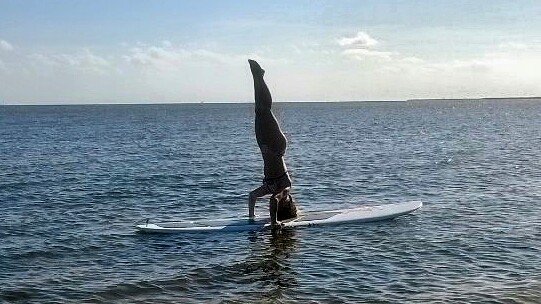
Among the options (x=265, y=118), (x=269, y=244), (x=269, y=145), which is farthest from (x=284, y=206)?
(x=265, y=118)

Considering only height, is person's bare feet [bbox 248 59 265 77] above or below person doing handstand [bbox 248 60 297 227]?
above

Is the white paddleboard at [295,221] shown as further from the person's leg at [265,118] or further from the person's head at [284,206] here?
the person's leg at [265,118]

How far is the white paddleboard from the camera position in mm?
22406

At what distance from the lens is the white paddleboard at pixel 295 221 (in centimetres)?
2241

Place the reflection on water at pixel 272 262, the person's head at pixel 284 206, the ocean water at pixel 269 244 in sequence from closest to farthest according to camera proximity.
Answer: the ocean water at pixel 269 244 < the reflection on water at pixel 272 262 < the person's head at pixel 284 206

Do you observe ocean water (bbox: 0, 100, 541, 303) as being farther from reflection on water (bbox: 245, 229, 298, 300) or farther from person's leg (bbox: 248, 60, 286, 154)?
person's leg (bbox: 248, 60, 286, 154)

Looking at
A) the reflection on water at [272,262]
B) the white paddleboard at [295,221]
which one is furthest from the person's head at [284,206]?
the reflection on water at [272,262]

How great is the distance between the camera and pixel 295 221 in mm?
23141

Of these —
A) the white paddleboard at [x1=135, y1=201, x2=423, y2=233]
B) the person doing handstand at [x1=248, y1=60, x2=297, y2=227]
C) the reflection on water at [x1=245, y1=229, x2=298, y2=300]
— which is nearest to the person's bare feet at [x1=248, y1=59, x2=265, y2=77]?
the person doing handstand at [x1=248, y1=60, x2=297, y2=227]

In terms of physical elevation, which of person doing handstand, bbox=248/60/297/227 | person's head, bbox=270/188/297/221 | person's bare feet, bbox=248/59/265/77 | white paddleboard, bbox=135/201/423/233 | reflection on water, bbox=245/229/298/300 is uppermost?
person's bare feet, bbox=248/59/265/77

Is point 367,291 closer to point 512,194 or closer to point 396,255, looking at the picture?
point 396,255

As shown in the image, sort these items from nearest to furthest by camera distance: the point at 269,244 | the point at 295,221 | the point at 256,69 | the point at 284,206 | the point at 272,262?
the point at 272,262
the point at 269,244
the point at 256,69
the point at 295,221
the point at 284,206

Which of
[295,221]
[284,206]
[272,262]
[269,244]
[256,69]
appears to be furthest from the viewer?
[284,206]

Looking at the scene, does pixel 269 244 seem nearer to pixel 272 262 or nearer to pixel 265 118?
pixel 272 262
